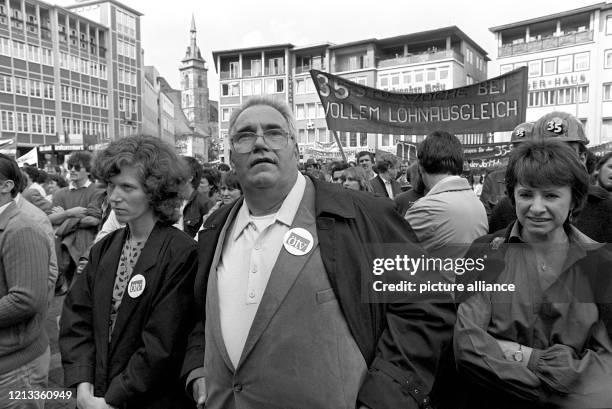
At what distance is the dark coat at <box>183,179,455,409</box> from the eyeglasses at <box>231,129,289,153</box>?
0.31 meters

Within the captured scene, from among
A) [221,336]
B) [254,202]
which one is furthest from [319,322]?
[254,202]

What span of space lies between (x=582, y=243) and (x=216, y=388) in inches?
64.0

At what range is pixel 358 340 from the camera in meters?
1.97

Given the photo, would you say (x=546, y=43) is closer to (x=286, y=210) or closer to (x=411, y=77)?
(x=411, y=77)

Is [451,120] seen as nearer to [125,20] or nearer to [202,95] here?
[125,20]

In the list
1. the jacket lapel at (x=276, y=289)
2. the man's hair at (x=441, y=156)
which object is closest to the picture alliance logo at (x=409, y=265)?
the jacket lapel at (x=276, y=289)

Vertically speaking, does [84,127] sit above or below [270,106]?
above

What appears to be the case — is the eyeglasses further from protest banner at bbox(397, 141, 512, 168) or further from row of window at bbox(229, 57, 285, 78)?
row of window at bbox(229, 57, 285, 78)

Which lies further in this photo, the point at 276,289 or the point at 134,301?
the point at 134,301

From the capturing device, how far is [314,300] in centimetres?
197

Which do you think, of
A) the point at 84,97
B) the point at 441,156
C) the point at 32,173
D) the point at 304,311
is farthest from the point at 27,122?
the point at 304,311

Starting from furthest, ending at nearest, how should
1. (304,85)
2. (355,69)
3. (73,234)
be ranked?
(304,85) < (355,69) < (73,234)

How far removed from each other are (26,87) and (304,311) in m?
56.1

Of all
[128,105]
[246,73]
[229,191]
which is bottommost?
[229,191]
